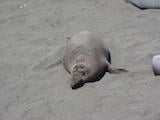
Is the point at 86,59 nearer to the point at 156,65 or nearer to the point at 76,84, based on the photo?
the point at 76,84

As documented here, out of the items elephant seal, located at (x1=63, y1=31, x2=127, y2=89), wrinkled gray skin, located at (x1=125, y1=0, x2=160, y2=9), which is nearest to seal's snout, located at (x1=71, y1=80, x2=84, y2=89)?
elephant seal, located at (x1=63, y1=31, x2=127, y2=89)

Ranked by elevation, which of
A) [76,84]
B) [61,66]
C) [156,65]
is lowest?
[61,66]

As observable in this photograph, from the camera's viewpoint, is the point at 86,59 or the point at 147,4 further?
the point at 147,4

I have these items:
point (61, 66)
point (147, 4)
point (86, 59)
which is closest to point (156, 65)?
point (86, 59)

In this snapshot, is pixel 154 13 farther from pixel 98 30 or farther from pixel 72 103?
pixel 72 103

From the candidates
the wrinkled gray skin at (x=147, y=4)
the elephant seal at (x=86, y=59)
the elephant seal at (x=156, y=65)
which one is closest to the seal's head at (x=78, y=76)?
the elephant seal at (x=86, y=59)

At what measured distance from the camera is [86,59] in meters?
5.79

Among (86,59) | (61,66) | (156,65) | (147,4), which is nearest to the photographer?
(156,65)

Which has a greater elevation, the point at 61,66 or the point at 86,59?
the point at 86,59

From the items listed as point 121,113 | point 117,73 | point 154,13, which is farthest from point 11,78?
point 154,13

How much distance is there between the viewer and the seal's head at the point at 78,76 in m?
5.50

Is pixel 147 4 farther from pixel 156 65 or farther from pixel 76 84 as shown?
pixel 76 84

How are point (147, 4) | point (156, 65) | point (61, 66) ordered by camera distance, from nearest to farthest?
point (156, 65), point (61, 66), point (147, 4)

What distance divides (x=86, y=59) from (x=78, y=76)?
328 mm
